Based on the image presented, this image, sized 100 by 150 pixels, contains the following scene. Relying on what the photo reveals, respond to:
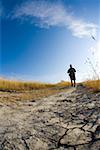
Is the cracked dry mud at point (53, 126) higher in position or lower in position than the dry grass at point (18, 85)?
lower

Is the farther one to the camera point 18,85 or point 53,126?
point 18,85

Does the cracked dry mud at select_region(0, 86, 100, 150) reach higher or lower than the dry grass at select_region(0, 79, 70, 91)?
lower

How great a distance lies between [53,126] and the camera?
25.2 feet

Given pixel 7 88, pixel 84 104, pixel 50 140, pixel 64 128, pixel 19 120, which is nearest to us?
pixel 50 140

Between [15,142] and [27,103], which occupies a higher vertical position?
[27,103]

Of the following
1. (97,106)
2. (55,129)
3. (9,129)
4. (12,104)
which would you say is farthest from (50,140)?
(12,104)

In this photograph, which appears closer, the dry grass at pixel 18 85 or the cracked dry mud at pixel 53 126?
the cracked dry mud at pixel 53 126

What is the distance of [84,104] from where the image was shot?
Answer: 30.2 ft

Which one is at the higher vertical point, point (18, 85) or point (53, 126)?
point (18, 85)

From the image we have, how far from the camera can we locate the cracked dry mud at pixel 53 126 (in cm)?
678

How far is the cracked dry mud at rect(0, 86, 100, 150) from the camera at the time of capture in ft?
22.2

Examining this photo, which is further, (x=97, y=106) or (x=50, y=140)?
(x=97, y=106)

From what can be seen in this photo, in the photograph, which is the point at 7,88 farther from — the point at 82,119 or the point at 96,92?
the point at 82,119

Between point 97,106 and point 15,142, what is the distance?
2.73 metres
